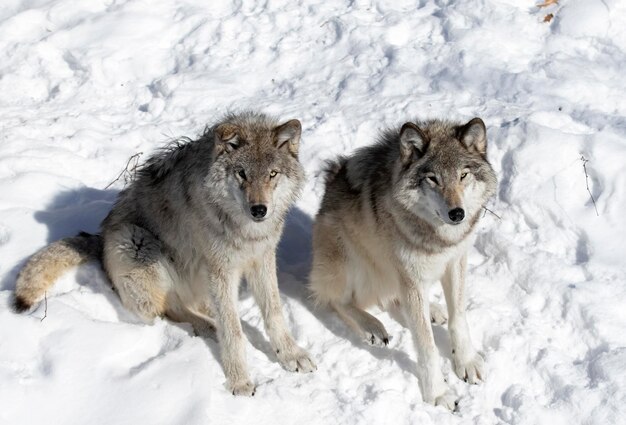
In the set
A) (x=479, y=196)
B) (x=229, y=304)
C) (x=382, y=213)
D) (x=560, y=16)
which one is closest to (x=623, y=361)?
(x=479, y=196)

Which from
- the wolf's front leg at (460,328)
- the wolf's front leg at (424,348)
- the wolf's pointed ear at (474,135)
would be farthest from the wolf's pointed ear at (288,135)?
the wolf's front leg at (460,328)

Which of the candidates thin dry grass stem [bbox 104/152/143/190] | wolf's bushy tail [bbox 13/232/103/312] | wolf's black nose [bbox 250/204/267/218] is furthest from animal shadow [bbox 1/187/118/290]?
wolf's black nose [bbox 250/204/267/218]

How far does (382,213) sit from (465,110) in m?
2.78

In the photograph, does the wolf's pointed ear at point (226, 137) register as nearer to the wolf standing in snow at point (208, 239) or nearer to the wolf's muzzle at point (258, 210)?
the wolf standing in snow at point (208, 239)

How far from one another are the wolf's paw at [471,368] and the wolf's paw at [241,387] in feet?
5.17

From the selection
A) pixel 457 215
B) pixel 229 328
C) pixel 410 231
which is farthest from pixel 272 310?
pixel 457 215

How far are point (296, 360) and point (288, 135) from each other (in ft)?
5.61

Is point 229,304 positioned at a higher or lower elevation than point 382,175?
lower

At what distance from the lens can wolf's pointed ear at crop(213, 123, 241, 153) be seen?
508cm

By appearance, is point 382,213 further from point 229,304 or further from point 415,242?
point 229,304

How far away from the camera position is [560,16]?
8.66 meters

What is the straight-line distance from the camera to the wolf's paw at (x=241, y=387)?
518cm

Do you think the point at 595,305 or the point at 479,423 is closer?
the point at 479,423

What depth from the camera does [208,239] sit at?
17.8ft
